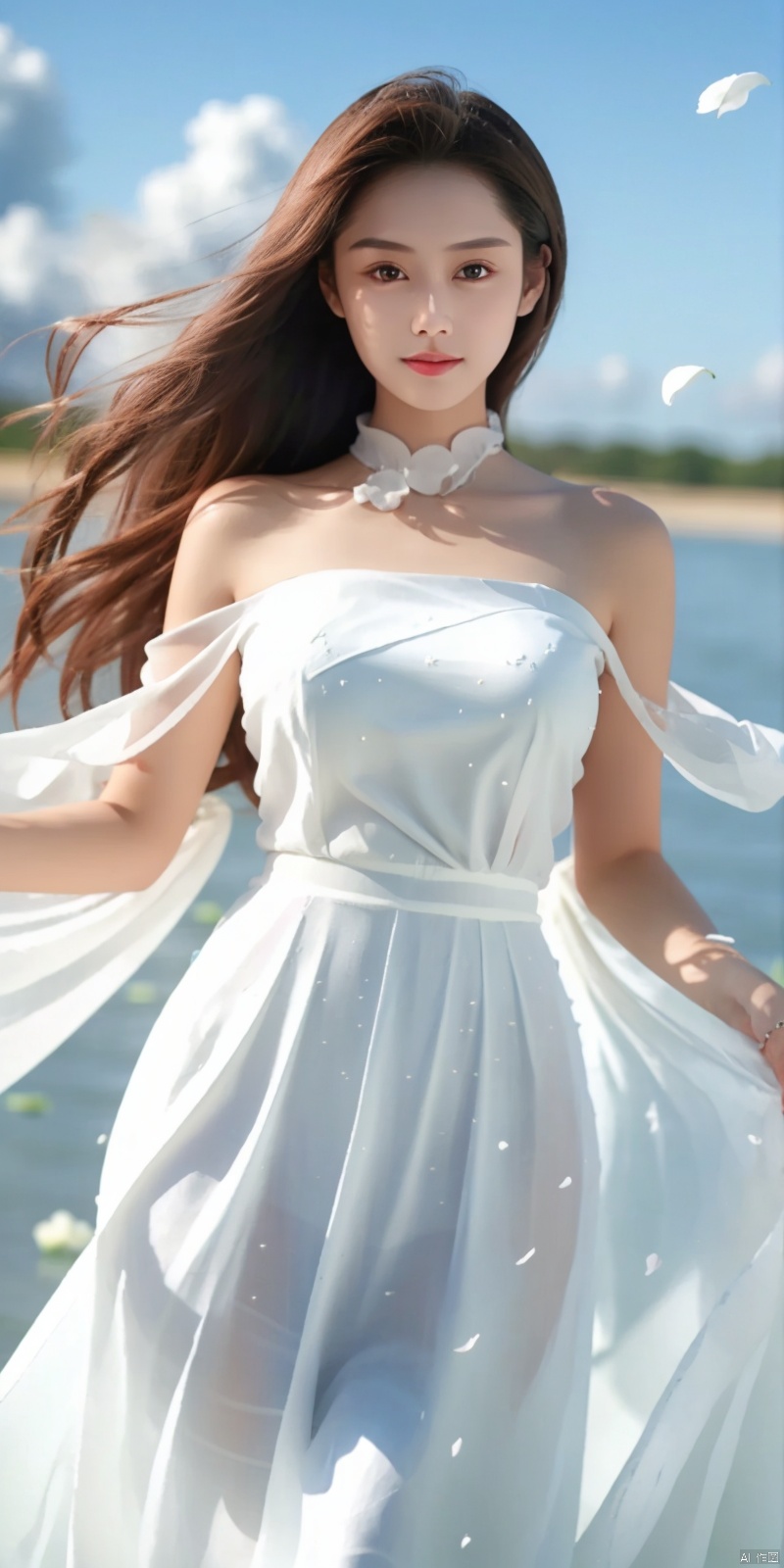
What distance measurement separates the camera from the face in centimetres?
206

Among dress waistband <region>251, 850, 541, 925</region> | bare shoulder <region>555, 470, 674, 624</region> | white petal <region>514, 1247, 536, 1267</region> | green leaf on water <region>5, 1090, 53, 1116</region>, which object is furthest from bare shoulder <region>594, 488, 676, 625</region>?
green leaf on water <region>5, 1090, 53, 1116</region>

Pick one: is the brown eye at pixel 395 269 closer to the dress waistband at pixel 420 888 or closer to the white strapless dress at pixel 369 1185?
the white strapless dress at pixel 369 1185

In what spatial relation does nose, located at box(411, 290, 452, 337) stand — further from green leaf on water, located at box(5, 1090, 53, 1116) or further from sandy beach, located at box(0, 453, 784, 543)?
sandy beach, located at box(0, 453, 784, 543)

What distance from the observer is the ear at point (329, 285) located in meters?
2.21

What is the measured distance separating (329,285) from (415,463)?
0.80ft

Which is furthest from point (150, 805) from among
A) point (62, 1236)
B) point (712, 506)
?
point (712, 506)

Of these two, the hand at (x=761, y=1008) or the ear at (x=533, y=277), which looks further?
the ear at (x=533, y=277)

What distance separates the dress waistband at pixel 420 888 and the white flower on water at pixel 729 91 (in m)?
0.95

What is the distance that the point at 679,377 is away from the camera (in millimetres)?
2195

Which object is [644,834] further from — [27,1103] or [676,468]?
[676,468]

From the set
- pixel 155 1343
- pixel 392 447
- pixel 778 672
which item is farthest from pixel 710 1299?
pixel 778 672

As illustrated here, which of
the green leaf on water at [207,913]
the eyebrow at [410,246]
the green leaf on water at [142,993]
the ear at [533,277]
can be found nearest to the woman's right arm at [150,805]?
the eyebrow at [410,246]

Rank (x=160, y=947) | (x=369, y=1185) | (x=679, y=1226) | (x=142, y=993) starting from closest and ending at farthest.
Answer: (x=369, y=1185) → (x=679, y=1226) → (x=142, y=993) → (x=160, y=947)

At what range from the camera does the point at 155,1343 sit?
74.5 inches
